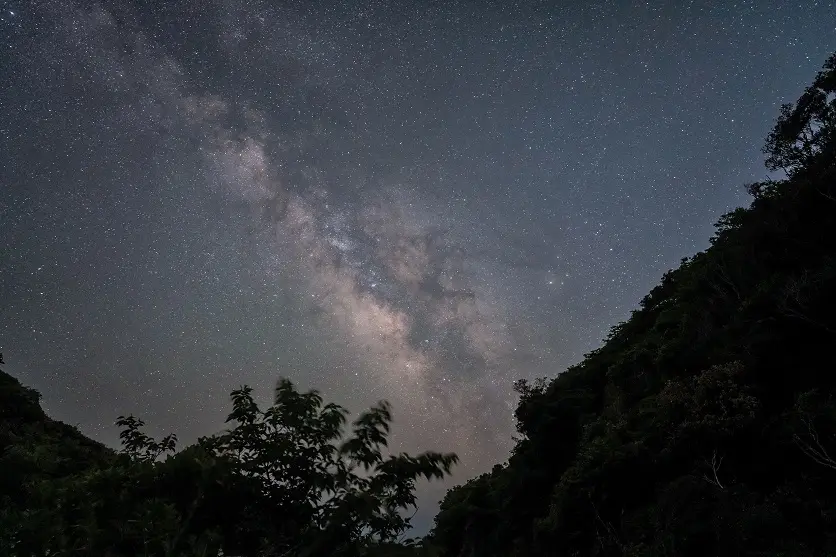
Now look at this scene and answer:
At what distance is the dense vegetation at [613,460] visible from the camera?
14.4 ft

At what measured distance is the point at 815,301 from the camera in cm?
1578

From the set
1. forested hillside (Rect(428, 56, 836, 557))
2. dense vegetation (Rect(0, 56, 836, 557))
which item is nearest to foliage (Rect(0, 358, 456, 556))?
dense vegetation (Rect(0, 56, 836, 557))

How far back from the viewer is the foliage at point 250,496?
409cm

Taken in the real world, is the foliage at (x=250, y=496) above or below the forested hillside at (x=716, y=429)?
below

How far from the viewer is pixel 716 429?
15320mm

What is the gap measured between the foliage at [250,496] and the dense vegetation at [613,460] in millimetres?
19

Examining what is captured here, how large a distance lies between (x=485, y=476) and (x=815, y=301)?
860 inches

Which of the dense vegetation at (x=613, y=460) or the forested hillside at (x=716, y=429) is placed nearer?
the dense vegetation at (x=613, y=460)

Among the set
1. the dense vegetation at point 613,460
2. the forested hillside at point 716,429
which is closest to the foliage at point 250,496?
the dense vegetation at point 613,460

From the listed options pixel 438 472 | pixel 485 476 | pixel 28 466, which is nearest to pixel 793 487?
pixel 438 472

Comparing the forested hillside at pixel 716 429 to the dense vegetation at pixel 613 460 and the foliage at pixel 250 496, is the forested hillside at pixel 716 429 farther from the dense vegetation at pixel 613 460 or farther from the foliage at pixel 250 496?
the foliage at pixel 250 496

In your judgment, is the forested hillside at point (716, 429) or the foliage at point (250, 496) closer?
the foliage at point (250, 496)

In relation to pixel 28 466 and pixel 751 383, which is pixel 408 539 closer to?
pixel 28 466

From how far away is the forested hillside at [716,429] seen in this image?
1259 centimetres
